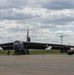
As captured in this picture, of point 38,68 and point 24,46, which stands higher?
point 38,68

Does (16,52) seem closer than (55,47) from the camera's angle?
Yes

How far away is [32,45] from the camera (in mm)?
77688

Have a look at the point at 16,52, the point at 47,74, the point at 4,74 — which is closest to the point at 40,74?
the point at 47,74

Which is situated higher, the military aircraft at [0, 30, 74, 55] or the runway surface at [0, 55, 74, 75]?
the runway surface at [0, 55, 74, 75]

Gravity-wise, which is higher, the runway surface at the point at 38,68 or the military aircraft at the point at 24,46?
the runway surface at the point at 38,68

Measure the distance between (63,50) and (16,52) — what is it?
64.0 ft

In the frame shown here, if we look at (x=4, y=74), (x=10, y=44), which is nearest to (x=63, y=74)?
(x=4, y=74)

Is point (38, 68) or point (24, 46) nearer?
point (38, 68)

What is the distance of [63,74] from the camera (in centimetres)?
1622

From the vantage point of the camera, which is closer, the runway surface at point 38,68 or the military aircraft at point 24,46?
the runway surface at point 38,68

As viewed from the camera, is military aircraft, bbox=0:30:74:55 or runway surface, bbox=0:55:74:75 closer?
runway surface, bbox=0:55:74:75

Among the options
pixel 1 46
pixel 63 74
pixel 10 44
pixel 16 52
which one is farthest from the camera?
pixel 1 46

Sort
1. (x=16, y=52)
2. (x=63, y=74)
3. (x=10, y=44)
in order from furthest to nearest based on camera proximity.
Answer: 1. (x=10, y=44)
2. (x=16, y=52)
3. (x=63, y=74)

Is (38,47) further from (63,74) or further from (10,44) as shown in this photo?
(63,74)
